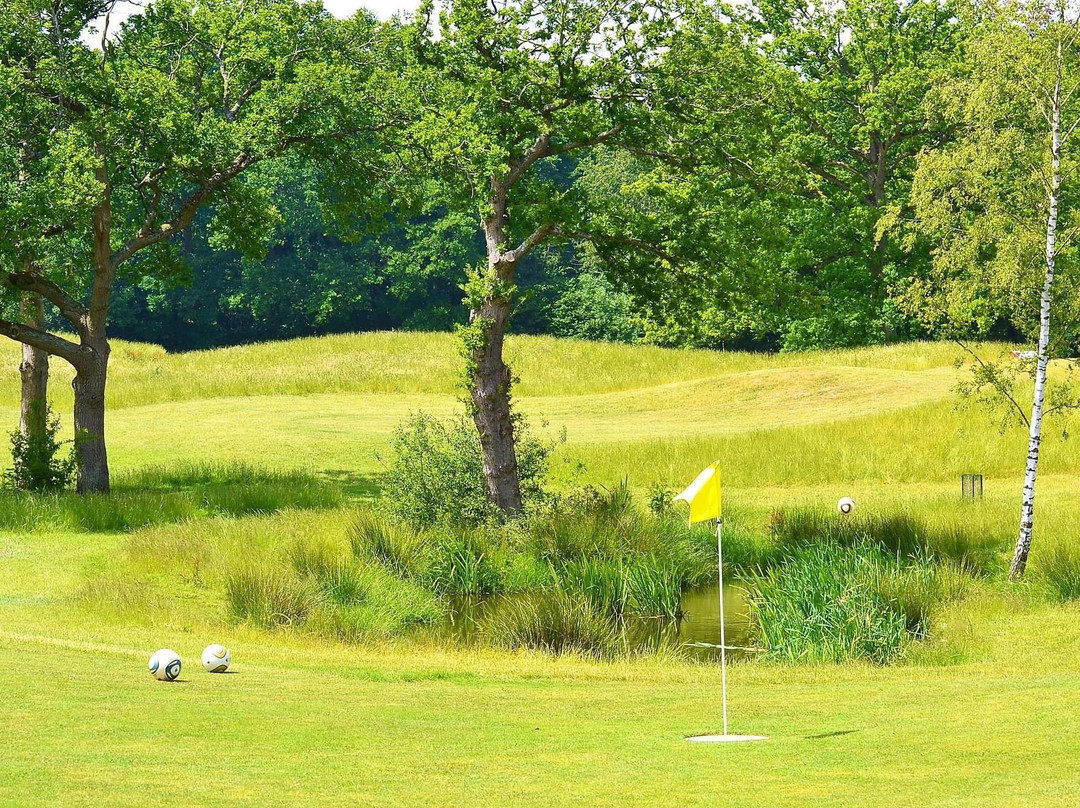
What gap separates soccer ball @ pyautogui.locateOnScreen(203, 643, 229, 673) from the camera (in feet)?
44.8

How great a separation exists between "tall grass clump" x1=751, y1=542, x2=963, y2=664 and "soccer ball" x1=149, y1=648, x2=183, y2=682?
342 inches

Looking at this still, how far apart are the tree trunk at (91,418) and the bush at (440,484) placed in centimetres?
728

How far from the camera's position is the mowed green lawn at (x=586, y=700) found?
8.26 m

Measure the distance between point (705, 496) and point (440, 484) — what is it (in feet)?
46.7

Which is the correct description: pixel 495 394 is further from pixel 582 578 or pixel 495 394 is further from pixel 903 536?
pixel 903 536

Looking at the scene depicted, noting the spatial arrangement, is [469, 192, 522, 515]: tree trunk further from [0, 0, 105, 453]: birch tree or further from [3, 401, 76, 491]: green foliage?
[3, 401, 76, 491]: green foliage

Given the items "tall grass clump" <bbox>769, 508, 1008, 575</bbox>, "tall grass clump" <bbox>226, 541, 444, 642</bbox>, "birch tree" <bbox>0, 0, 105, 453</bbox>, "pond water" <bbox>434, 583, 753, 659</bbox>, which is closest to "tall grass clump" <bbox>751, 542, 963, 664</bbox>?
"pond water" <bbox>434, 583, 753, 659</bbox>

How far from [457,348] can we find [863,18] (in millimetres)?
42033

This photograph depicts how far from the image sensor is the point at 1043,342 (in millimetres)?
21422

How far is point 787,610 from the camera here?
64.3 ft

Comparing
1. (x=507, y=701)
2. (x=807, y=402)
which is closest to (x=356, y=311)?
(x=807, y=402)

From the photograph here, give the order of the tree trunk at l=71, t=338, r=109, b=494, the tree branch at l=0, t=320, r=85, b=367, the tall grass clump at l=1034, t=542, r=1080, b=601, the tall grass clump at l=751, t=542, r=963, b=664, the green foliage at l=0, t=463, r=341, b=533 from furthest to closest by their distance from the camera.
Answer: the tree trunk at l=71, t=338, r=109, b=494 < the tree branch at l=0, t=320, r=85, b=367 < the green foliage at l=0, t=463, r=341, b=533 < the tall grass clump at l=1034, t=542, r=1080, b=601 < the tall grass clump at l=751, t=542, r=963, b=664

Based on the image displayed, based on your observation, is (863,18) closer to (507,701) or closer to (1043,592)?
(1043,592)

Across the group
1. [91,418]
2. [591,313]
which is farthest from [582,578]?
[591,313]
